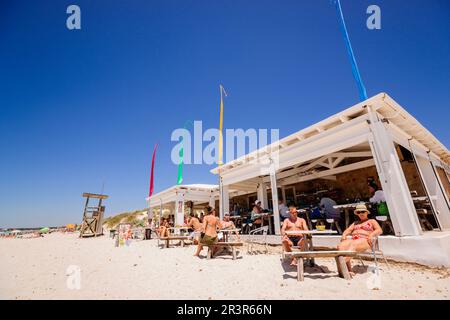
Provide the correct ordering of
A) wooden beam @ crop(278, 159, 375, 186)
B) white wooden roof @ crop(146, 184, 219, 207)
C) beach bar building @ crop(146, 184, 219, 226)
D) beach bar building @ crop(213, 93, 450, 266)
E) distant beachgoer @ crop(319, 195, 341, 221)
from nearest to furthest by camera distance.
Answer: beach bar building @ crop(213, 93, 450, 266), distant beachgoer @ crop(319, 195, 341, 221), wooden beam @ crop(278, 159, 375, 186), beach bar building @ crop(146, 184, 219, 226), white wooden roof @ crop(146, 184, 219, 207)

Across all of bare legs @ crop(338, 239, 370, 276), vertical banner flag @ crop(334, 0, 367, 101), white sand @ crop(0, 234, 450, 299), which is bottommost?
white sand @ crop(0, 234, 450, 299)

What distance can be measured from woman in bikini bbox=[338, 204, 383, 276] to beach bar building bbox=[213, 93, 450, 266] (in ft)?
3.72

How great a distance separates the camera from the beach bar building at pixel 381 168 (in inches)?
171

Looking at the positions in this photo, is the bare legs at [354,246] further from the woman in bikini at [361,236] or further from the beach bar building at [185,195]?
the beach bar building at [185,195]

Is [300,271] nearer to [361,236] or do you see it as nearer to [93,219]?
[361,236]

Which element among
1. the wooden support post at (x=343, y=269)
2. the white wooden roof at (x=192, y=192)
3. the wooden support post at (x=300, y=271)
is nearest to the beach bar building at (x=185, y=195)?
the white wooden roof at (x=192, y=192)

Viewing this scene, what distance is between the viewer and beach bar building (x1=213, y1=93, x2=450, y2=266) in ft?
14.2

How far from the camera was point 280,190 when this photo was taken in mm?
12195

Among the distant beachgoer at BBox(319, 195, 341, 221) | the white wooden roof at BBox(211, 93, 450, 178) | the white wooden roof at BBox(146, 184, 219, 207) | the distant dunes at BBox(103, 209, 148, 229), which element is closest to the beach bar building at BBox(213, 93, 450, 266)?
the white wooden roof at BBox(211, 93, 450, 178)

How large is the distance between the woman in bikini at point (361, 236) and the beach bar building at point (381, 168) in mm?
1134

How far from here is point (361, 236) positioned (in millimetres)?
3707

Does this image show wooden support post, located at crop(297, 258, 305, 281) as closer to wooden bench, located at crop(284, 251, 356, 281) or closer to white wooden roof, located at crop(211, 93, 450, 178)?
wooden bench, located at crop(284, 251, 356, 281)
